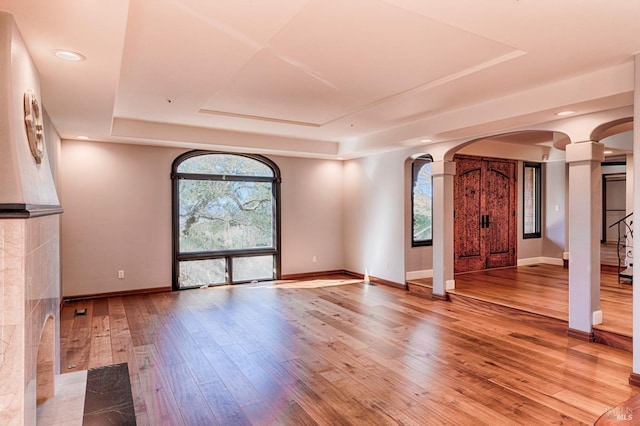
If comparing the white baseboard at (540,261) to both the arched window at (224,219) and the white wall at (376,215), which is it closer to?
the white wall at (376,215)

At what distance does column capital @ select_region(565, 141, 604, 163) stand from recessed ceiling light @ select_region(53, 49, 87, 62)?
4.54 m

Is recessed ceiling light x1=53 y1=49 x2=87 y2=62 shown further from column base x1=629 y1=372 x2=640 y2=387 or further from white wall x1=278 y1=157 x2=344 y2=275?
white wall x1=278 y1=157 x2=344 y2=275

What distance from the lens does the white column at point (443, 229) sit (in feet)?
19.1

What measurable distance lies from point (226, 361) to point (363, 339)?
144 centimetres

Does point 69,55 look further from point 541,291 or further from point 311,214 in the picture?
point 541,291

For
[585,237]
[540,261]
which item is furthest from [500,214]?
[585,237]

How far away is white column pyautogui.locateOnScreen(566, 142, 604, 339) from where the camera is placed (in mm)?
4027

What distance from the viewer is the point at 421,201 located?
7.13 metres

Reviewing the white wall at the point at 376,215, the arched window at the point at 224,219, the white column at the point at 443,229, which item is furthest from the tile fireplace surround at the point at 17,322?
the white wall at the point at 376,215

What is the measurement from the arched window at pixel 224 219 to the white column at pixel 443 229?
299 cm

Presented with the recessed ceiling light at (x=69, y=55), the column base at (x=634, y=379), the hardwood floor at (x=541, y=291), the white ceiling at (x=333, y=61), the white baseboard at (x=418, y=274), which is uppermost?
the white ceiling at (x=333, y=61)

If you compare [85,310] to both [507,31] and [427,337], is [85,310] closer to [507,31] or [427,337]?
[427,337]

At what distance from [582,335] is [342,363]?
102 inches

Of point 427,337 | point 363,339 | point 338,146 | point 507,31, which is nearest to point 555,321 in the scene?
point 427,337
